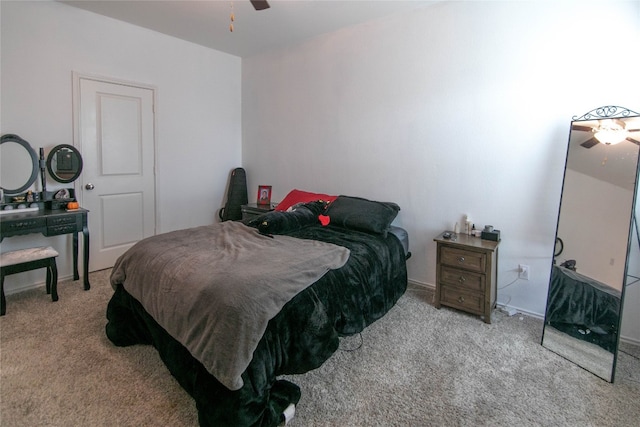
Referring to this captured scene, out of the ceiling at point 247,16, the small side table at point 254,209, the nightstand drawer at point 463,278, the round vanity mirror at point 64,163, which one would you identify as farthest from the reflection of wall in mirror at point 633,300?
the round vanity mirror at point 64,163

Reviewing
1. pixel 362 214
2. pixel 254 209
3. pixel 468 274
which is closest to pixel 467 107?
pixel 362 214

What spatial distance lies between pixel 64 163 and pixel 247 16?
2.29m

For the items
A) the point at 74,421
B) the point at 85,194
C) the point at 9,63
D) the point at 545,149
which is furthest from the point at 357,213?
the point at 9,63

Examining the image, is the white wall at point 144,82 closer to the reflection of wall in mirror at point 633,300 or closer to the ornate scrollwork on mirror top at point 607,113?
the ornate scrollwork on mirror top at point 607,113

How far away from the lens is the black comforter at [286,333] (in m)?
1.53

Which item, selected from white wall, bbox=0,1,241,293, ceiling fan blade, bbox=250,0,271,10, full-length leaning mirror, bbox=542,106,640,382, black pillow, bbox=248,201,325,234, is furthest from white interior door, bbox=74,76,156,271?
full-length leaning mirror, bbox=542,106,640,382

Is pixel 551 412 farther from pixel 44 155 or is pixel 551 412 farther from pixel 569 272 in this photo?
pixel 44 155

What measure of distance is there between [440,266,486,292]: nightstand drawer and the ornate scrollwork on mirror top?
1364mm

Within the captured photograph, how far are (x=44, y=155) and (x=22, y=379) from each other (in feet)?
7.04

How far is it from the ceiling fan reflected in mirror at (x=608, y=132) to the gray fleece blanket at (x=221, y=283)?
6.12 feet

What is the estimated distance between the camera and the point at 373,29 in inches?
133

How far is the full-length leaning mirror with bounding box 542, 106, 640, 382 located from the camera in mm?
2068

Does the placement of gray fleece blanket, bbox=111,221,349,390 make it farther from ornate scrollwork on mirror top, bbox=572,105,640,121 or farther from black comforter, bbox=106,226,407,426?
ornate scrollwork on mirror top, bbox=572,105,640,121

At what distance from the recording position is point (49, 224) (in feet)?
9.45
